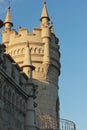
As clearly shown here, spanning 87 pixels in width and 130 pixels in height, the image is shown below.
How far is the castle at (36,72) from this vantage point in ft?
100

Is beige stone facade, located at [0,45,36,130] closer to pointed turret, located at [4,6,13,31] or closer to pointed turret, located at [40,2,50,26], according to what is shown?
pointed turret, located at [40,2,50,26]

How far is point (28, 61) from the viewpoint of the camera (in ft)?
110

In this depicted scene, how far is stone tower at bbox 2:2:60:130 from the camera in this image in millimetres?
39406

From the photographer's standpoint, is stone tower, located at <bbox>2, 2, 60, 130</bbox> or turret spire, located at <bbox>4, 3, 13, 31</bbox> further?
turret spire, located at <bbox>4, 3, 13, 31</bbox>

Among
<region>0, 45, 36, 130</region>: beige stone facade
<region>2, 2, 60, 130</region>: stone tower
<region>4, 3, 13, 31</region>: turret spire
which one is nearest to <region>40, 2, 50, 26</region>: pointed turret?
<region>2, 2, 60, 130</region>: stone tower

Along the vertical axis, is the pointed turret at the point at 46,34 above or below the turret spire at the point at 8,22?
below

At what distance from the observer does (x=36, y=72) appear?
40344 mm

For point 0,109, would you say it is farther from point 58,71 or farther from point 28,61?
point 58,71

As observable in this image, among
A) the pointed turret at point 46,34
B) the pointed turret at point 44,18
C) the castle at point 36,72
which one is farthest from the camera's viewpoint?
the pointed turret at point 44,18

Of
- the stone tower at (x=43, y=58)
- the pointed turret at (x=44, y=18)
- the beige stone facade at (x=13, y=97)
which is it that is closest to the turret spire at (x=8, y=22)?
the stone tower at (x=43, y=58)

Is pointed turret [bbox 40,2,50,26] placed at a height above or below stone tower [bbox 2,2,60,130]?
above

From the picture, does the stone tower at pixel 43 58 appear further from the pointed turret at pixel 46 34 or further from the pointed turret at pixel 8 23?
the pointed turret at pixel 8 23

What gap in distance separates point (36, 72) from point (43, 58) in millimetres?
1819

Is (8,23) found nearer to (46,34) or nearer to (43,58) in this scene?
(46,34)
